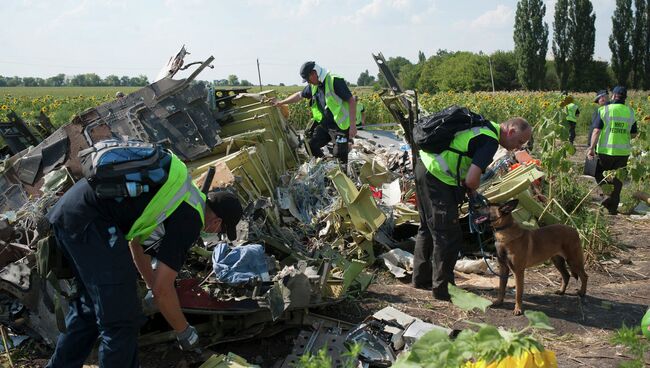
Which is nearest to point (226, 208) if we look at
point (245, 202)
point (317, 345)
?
point (317, 345)

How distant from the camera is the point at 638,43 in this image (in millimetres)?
41375

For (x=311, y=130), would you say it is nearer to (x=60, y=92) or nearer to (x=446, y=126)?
(x=446, y=126)

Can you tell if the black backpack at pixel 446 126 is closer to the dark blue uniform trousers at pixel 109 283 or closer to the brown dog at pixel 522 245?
the brown dog at pixel 522 245

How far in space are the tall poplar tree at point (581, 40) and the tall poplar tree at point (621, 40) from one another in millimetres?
1586

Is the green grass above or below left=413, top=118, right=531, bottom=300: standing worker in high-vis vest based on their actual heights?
above

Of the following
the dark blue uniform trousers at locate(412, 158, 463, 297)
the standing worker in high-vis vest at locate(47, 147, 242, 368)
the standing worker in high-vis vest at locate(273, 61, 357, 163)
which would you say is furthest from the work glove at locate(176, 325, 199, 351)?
the standing worker in high-vis vest at locate(273, 61, 357, 163)

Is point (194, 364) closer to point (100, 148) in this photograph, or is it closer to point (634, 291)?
point (100, 148)

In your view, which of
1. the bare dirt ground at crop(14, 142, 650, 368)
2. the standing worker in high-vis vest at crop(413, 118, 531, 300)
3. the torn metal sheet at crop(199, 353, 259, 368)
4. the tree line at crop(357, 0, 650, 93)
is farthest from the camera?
the tree line at crop(357, 0, 650, 93)

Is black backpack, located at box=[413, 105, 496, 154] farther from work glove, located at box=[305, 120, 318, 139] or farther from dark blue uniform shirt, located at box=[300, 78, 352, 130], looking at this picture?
work glove, located at box=[305, 120, 318, 139]

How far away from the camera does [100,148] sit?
2.88 m

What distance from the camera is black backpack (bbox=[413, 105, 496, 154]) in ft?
14.7

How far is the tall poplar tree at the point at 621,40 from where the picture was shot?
→ 4197 centimetres

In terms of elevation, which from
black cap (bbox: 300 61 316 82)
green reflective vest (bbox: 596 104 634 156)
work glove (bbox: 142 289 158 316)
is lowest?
work glove (bbox: 142 289 158 316)

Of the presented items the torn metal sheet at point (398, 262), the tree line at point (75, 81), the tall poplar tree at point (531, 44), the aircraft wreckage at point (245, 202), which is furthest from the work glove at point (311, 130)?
the tree line at point (75, 81)
